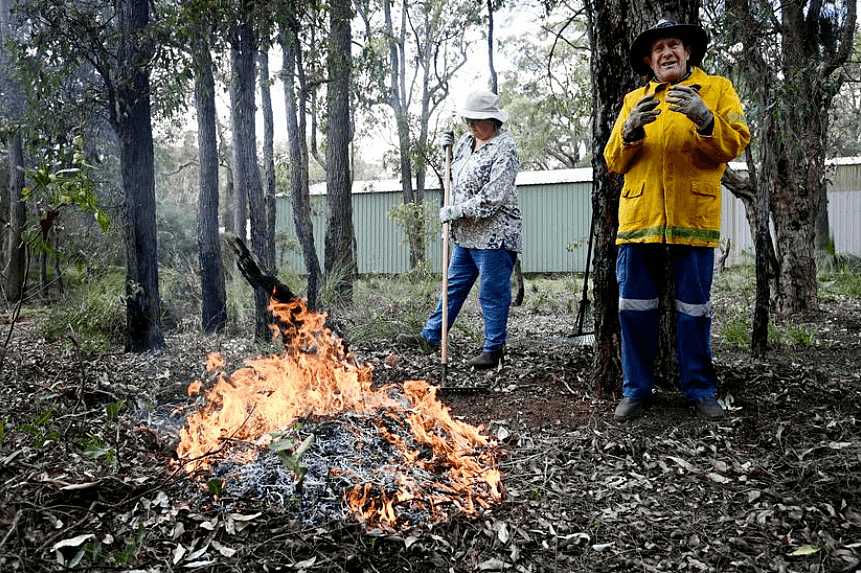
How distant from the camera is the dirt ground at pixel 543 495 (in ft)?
7.31

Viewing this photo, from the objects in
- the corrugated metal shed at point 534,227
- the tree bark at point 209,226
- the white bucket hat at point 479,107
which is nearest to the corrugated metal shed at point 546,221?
the corrugated metal shed at point 534,227

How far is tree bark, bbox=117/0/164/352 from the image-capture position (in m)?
5.88

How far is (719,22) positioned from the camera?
19.9 ft

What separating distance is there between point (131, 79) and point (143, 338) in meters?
2.27

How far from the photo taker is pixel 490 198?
4.57 metres

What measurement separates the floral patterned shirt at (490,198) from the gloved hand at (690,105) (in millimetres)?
1605

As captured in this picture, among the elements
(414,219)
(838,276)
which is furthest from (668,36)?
(414,219)

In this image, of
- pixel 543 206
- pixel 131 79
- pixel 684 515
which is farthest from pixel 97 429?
pixel 543 206

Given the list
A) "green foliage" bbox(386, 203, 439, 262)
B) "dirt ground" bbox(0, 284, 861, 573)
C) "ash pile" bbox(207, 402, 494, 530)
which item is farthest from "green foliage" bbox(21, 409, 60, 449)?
"green foliage" bbox(386, 203, 439, 262)

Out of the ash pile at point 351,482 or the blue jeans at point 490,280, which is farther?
the blue jeans at point 490,280

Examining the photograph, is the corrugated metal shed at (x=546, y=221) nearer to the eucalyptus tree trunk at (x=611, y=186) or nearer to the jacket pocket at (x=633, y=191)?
the eucalyptus tree trunk at (x=611, y=186)

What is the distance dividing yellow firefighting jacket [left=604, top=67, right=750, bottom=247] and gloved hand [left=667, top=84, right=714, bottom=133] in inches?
5.4

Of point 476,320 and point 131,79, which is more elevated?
point 131,79

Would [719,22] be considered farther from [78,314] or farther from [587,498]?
[78,314]
